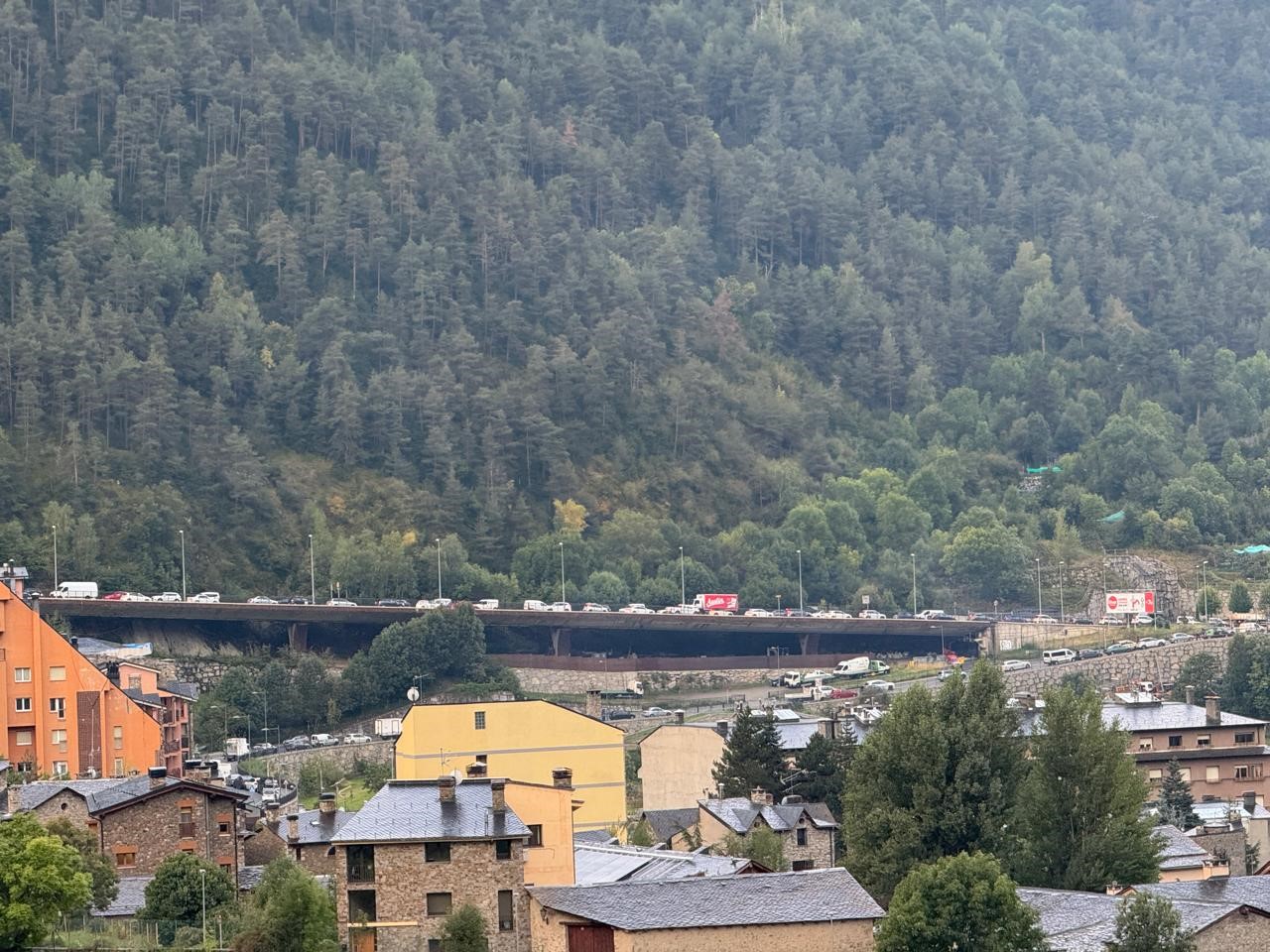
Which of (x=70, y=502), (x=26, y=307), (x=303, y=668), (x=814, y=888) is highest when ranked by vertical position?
(x=26, y=307)

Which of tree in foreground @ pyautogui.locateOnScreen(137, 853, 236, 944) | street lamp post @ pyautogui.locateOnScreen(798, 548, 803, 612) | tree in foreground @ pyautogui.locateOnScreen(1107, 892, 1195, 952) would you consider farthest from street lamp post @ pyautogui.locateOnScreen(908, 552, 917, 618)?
tree in foreground @ pyautogui.locateOnScreen(1107, 892, 1195, 952)

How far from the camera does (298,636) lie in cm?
15750

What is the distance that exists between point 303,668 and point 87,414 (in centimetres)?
3559

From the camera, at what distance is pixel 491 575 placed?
176m

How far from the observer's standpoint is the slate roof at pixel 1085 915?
6675 cm

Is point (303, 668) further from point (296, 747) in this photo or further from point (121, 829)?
point (121, 829)

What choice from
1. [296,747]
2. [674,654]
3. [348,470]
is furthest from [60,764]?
[348,470]

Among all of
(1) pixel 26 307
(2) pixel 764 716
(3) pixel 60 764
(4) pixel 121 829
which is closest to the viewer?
(4) pixel 121 829

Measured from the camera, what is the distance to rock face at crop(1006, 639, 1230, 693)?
152 metres

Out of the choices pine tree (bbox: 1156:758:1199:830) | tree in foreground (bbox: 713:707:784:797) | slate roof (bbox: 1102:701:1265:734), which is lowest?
pine tree (bbox: 1156:758:1199:830)

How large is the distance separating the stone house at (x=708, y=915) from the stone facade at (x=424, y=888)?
0.83 meters

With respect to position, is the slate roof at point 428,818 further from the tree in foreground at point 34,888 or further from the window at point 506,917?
the tree in foreground at point 34,888

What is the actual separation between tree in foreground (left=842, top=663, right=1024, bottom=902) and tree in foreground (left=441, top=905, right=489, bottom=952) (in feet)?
54.2

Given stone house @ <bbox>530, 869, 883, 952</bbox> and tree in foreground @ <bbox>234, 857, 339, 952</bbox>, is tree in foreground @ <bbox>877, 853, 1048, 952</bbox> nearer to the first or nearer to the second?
stone house @ <bbox>530, 869, 883, 952</bbox>
